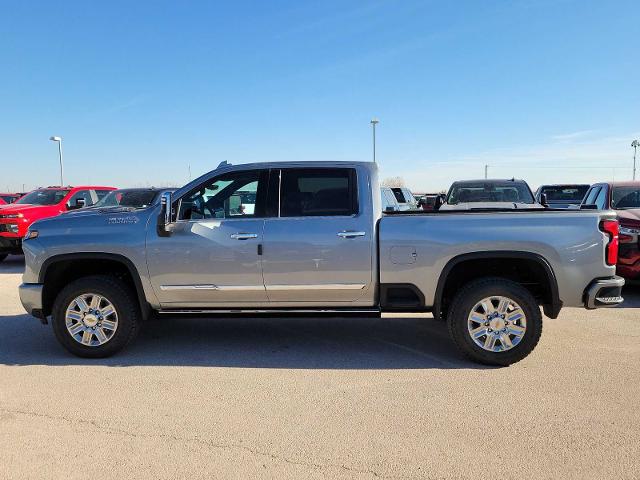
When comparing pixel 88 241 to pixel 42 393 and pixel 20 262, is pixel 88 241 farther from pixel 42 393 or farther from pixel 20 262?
pixel 20 262

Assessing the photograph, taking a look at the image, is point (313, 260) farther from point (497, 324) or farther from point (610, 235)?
point (610, 235)

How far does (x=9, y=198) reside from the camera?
23234 mm

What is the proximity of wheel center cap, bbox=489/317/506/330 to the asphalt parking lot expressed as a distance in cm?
39

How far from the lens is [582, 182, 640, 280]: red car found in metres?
6.75

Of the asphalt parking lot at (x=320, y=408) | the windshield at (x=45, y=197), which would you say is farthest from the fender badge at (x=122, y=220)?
the windshield at (x=45, y=197)

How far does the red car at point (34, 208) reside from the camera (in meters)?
10.7

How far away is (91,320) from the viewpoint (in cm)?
473

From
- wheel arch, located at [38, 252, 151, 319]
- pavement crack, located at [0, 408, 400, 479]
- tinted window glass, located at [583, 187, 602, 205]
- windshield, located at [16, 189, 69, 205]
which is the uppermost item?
windshield, located at [16, 189, 69, 205]

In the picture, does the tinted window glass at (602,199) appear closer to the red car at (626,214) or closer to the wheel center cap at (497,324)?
the red car at (626,214)

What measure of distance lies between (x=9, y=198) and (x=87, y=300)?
73.7 feet

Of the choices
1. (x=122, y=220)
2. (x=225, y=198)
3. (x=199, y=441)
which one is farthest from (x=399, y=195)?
(x=199, y=441)

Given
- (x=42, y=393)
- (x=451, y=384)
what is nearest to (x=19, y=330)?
(x=42, y=393)

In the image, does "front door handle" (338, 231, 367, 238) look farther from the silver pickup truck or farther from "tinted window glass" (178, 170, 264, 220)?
"tinted window glass" (178, 170, 264, 220)

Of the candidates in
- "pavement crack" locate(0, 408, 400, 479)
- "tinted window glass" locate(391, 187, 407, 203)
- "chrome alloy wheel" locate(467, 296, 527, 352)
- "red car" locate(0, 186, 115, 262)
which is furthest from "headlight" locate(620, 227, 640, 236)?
"tinted window glass" locate(391, 187, 407, 203)
